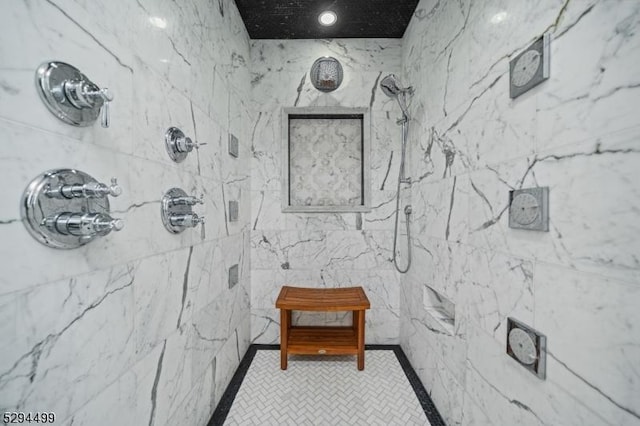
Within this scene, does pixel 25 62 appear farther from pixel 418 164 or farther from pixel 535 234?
pixel 418 164

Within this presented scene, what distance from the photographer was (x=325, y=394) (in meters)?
1.50

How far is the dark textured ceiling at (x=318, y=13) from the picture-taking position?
1.66 metres

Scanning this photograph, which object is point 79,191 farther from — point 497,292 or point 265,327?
point 265,327

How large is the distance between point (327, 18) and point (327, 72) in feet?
1.17

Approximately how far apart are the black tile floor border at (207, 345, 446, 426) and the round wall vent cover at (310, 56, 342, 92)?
198 centimetres

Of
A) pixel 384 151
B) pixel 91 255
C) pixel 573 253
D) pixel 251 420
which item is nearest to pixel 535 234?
pixel 573 253

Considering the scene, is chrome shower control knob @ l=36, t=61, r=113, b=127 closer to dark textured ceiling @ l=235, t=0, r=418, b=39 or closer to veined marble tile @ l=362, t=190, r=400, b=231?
dark textured ceiling @ l=235, t=0, r=418, b=39

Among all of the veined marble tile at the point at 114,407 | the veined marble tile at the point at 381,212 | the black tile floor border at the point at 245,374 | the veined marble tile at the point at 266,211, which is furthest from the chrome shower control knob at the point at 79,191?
the veined marble tile at the point at 381,212

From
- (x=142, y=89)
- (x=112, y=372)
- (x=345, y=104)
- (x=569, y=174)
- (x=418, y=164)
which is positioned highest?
(x=345, y=104)

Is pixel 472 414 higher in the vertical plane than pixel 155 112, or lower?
lower

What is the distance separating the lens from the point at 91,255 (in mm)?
628

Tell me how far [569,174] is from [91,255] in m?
1.20

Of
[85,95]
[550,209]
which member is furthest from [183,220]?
[550,209]

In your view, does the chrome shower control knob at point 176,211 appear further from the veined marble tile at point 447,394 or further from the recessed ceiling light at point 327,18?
the recessed ceiling light at point 327,18
